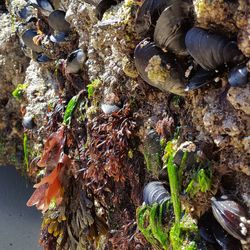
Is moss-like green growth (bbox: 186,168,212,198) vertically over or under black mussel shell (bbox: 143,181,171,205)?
over

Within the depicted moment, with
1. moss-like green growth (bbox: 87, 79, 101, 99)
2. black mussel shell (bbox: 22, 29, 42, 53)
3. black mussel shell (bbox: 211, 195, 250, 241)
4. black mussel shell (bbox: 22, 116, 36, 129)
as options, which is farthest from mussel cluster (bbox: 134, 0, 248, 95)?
black mussel shell (bbox: 22, 116, 36, 129)

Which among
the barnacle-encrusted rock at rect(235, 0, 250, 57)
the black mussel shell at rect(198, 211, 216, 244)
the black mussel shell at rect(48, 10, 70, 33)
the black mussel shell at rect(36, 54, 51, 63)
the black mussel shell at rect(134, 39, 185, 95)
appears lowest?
the black mussel shell at rect(36, 54, 51, 63)

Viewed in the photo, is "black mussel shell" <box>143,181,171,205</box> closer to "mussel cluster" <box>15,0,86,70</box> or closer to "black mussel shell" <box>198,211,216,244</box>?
"black mussel shell" <box>198,211,216,244</box>

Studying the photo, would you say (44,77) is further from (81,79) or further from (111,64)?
(111,64)

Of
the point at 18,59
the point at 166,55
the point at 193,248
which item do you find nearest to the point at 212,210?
the point at 193,248

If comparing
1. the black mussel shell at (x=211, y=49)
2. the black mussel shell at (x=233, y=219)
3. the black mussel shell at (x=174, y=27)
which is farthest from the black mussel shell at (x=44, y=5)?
the black mussel shell at (x=233, y=219)

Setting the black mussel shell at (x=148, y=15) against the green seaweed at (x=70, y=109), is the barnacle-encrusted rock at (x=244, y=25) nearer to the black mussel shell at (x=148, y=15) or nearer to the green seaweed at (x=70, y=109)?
the black mussel shell at (x=148, y=15)

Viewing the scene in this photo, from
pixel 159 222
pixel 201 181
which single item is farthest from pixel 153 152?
pixel 201 181

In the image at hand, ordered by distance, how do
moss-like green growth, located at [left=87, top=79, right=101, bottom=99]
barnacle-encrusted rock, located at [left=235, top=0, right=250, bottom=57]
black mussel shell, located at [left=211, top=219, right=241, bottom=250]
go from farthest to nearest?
moss-like green growth, located at [left=87, top=79, right=101, bottom=99] → black mussel shell, located at [left=211, top=219, right=241, bottom=250] → barnacle-encrusted rock, located at [left=235, top=0, right=250, bottom=57]
